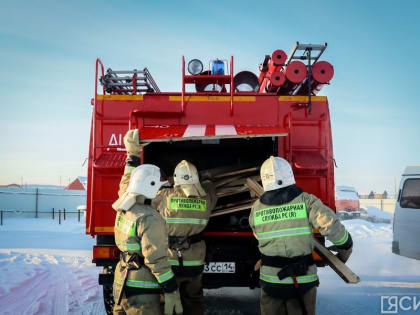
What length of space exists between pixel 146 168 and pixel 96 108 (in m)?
1.78

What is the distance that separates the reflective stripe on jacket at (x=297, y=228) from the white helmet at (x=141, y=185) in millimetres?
1044

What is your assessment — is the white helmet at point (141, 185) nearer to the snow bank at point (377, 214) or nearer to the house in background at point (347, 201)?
the house in background at point (347, 201)

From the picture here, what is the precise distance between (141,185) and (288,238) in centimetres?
137

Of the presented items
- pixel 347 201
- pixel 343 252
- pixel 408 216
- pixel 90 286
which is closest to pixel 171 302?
pixel 343 252

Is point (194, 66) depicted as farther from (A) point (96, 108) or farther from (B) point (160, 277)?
(B) point (160, 277)

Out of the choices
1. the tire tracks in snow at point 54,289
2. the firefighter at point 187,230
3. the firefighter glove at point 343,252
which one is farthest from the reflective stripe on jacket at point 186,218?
the tire tracks in snow at point 54,289

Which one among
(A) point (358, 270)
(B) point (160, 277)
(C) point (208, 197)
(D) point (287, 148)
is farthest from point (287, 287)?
(A) point (358, 270)

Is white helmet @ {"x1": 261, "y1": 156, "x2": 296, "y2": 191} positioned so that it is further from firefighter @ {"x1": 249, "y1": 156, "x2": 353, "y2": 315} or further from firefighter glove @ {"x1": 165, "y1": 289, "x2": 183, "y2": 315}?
firefighter glove @ {"x1": 165, "y1": 289, "x2": 183, "y2": 315}

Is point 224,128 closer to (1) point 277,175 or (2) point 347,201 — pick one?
(1) point 277,175

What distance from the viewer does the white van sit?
7.93m

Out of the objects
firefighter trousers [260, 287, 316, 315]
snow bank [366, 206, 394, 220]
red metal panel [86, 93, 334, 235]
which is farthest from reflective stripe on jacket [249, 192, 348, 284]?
snow bank [366, 206, 394, 220]

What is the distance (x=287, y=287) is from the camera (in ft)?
11.2

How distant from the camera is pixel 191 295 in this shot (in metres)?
4.34

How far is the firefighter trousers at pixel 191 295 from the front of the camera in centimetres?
432
